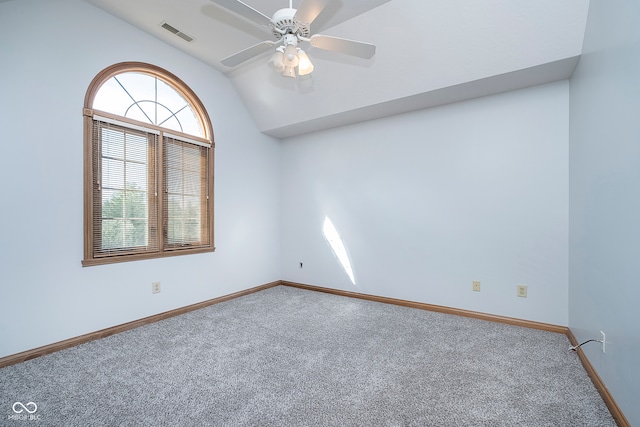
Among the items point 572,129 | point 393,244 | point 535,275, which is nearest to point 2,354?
point 393,244

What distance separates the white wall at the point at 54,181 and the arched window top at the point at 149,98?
0.29 ft

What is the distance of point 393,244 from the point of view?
3.44 m

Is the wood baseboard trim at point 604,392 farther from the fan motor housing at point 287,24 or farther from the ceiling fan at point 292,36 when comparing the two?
the fan motor housing at point 287,24

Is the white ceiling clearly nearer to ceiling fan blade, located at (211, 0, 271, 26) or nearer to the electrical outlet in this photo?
ceiling fan blade, located at (211, 0, 271, 26)

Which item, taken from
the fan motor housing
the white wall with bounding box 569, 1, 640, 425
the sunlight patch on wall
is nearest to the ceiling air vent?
the fan motor housing

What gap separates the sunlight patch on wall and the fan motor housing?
8.32 feet

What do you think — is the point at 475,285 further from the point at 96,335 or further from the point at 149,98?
the point at 149,98

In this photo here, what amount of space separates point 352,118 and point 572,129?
2.15 meters

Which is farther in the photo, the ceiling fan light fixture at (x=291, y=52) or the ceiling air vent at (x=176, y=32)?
the ceiling air vent at (x=176, y=32)

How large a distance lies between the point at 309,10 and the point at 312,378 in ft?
7.31

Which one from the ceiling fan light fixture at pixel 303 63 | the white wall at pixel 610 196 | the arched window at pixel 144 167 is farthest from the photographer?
the arched window at pixel 144 167

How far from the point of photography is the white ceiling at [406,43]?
211 centimetres

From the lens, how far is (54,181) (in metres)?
2.24

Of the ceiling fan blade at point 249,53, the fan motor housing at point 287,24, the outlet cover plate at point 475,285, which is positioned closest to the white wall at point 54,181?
the ceiling fan blade at point 249,53
